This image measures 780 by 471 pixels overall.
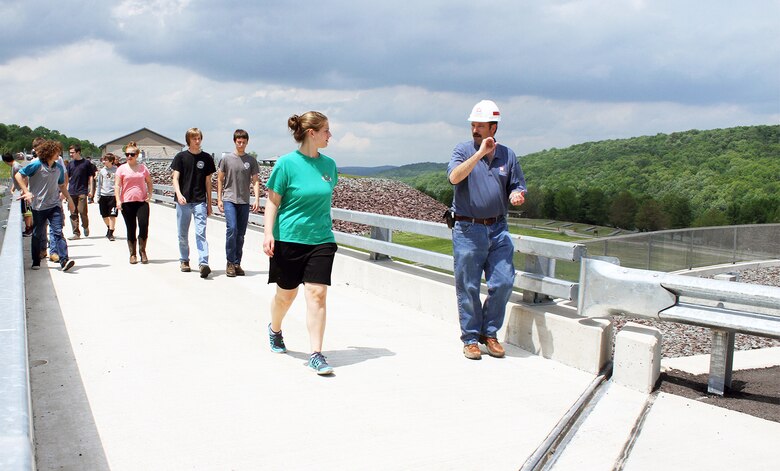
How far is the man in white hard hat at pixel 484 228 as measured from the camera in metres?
5.87

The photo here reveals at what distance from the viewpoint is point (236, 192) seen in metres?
10.2

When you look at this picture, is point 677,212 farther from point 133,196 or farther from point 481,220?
point 481,220

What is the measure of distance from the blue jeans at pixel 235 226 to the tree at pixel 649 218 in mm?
61154

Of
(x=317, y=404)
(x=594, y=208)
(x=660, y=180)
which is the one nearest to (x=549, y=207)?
(x=594, y=208)

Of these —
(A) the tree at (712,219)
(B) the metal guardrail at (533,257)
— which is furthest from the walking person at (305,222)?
(A) the tree at (712,219)

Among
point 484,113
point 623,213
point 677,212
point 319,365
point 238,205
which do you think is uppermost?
point 484,113

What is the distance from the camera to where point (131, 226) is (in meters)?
11.5

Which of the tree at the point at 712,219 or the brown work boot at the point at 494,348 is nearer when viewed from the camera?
the brown work boot at the point at 494,348

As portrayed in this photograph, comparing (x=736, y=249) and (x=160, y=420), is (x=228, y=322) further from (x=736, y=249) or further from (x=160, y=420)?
(x=736, y=249)

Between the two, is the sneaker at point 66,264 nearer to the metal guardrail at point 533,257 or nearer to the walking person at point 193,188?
the walking person at point 193,188

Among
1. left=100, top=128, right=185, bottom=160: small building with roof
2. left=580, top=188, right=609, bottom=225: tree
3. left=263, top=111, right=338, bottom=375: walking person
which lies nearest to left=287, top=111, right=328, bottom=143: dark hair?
left=263, top=111, right=338, bottom=375: walking person

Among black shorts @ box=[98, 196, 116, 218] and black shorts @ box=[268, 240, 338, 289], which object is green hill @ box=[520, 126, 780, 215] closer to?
black shorts @ box=[98, 196, 116, 218]

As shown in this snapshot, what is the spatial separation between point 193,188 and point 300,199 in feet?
17.8

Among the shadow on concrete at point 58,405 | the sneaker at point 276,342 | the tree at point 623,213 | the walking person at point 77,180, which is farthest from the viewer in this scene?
the tree at point 623,213
